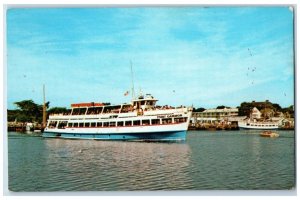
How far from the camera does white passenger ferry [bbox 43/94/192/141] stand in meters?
6.34

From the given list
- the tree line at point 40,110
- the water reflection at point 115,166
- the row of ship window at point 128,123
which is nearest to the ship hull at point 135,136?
the row of ship window at point 128,123

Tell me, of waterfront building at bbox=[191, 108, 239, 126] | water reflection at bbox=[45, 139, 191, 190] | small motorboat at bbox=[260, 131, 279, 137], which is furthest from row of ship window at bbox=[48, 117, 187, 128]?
small motorboat at bbox=[260, 131, 279, 137]

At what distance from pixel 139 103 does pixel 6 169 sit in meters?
2.06

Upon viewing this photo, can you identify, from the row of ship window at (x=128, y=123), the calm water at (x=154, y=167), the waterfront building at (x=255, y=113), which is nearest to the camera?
the calm water at (x=154, y=167)

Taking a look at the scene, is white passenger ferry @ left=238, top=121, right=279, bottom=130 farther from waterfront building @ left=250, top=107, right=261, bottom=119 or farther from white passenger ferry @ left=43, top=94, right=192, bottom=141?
white passenger ferry @ left=43, top=94, right=192, bottom=141

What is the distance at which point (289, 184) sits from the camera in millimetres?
5227

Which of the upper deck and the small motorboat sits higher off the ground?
the upper deck

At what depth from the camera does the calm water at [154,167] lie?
5.25 meters

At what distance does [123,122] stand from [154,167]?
1.94 meters

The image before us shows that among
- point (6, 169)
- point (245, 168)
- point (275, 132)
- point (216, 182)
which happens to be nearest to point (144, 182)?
point (216, 182)

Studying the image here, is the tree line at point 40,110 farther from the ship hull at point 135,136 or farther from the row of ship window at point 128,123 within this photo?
the ship hull at point 135,136

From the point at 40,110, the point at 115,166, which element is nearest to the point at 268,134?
the point at 115,166
